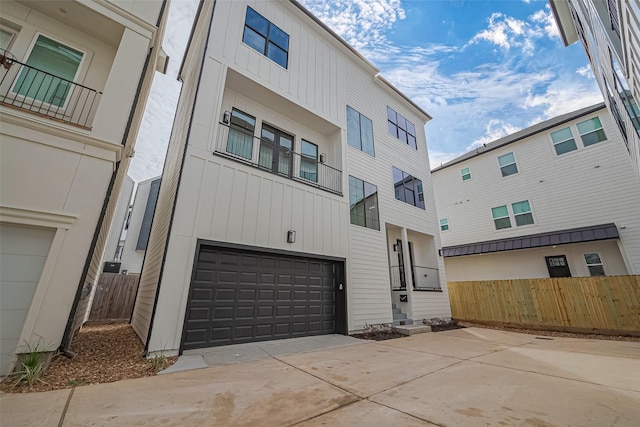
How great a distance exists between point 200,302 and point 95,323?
7.47 metres

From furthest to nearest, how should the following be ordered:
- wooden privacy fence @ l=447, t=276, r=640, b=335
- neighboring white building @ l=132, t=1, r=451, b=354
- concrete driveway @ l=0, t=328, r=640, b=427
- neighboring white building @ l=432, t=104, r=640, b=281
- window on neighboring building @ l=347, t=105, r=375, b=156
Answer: neighboring white building @ l=432, t=104, r=640, b=281
window on neighboring building @ l=347, t=105, r=375, b=156
wooden privacy fence @ l=447, t=276, r=640, b=335
neighboring white building @ l=132, t=1, r=451, b=354
concrete driveway @ l=0, t=328, r=640, b=427

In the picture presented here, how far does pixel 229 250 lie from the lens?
5.42m

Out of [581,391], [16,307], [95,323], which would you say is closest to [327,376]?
[581,391]

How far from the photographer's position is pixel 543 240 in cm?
1070

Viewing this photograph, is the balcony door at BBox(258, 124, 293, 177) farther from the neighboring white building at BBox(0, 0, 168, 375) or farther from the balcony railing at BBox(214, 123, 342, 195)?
the neighboring white building at BBox(0, 0, 168, 375)

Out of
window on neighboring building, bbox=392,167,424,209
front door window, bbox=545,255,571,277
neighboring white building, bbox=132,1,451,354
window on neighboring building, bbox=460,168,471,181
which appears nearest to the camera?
neighboring white building, bbox=132,1,451,354

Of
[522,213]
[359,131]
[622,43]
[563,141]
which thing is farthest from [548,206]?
[359,131]

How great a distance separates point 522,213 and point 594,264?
3.33 meters

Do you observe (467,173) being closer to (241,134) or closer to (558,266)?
(558,266)

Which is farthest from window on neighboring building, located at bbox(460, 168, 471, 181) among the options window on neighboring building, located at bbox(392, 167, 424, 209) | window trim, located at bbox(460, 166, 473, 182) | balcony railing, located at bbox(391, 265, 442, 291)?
balcony railing, located at bbox(391, 265, 442, 291)

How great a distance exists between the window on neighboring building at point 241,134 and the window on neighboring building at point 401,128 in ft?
21.9

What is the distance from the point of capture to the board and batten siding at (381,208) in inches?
302

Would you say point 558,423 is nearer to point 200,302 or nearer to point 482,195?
point 200,302

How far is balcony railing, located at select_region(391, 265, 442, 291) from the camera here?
31.4 feet
